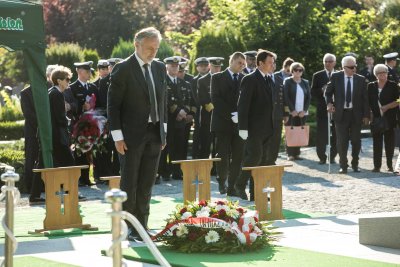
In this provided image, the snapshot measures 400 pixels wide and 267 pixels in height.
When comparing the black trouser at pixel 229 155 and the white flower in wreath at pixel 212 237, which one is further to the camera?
the black trouser at pixel 229 155

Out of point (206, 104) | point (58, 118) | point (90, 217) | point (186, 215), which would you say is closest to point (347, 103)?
point (206, 104)

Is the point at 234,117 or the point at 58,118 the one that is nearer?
the point at 58,118

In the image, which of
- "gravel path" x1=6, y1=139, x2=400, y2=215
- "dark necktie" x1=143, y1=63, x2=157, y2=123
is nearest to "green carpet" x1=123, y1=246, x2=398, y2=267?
"dark necktie" x1=143, y1=63, x2=157, y2=123

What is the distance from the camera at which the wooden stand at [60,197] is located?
41.4 feet

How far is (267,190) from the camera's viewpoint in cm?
1311

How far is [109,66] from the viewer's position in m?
19.1

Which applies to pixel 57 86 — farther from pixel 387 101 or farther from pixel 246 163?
pixel 387 101

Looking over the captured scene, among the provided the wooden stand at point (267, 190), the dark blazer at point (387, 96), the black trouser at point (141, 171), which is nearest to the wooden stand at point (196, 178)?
the wooden stand at point (267, 190)

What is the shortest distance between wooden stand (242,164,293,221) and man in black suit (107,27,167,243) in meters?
2.26

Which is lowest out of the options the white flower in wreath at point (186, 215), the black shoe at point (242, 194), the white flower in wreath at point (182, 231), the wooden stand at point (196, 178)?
the black shoe at point (242, 194)

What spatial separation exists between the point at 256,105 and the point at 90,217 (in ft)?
8.76

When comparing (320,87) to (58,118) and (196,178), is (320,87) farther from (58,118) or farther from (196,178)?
Result: (196,178)

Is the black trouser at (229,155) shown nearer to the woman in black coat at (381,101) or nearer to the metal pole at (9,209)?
the woman in black coat at (381,101)

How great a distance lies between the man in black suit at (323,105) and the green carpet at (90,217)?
19.7 ft
